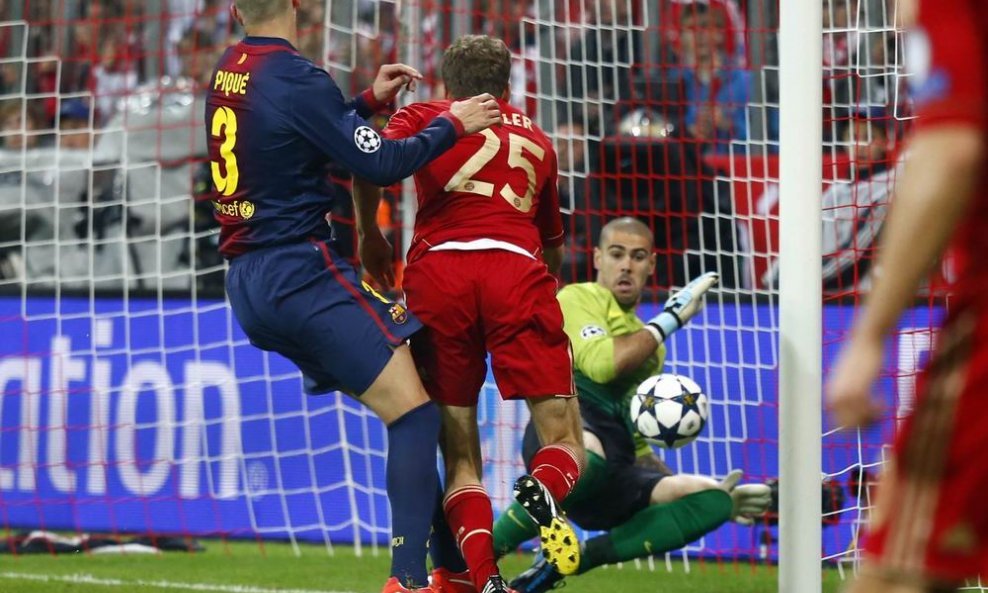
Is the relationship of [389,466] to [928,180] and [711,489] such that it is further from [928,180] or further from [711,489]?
[928,180]

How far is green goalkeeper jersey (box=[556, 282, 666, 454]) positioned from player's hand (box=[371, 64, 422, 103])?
44.9 inches

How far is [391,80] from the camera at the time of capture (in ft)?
16.0

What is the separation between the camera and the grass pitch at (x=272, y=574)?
6.11 m

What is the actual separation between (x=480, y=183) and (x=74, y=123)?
542 cm

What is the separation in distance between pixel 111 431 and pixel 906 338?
4.27 metres

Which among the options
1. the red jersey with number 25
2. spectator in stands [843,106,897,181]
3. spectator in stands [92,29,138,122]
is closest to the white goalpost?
the red jersey with number 25

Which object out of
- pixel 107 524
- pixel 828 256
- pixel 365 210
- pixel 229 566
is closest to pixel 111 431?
pixel 107 524

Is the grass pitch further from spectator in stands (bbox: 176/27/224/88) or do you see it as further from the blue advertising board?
spectator in stands (bbox: 176/27/224/88)

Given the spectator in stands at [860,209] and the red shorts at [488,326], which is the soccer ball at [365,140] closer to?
the red shorts at [488,326]

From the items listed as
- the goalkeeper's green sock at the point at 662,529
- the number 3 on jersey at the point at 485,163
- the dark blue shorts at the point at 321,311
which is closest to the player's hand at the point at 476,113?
the number 3 on jersey at the point at 485,163

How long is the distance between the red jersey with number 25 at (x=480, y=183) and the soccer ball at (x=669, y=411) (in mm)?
898

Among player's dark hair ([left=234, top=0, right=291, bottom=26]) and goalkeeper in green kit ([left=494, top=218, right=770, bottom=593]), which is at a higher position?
player's dark hair ([left=234, top=0, right=291, bottom=26])

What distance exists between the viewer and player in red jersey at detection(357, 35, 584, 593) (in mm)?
4723

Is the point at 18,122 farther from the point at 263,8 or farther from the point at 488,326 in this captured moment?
the point at 488,326
